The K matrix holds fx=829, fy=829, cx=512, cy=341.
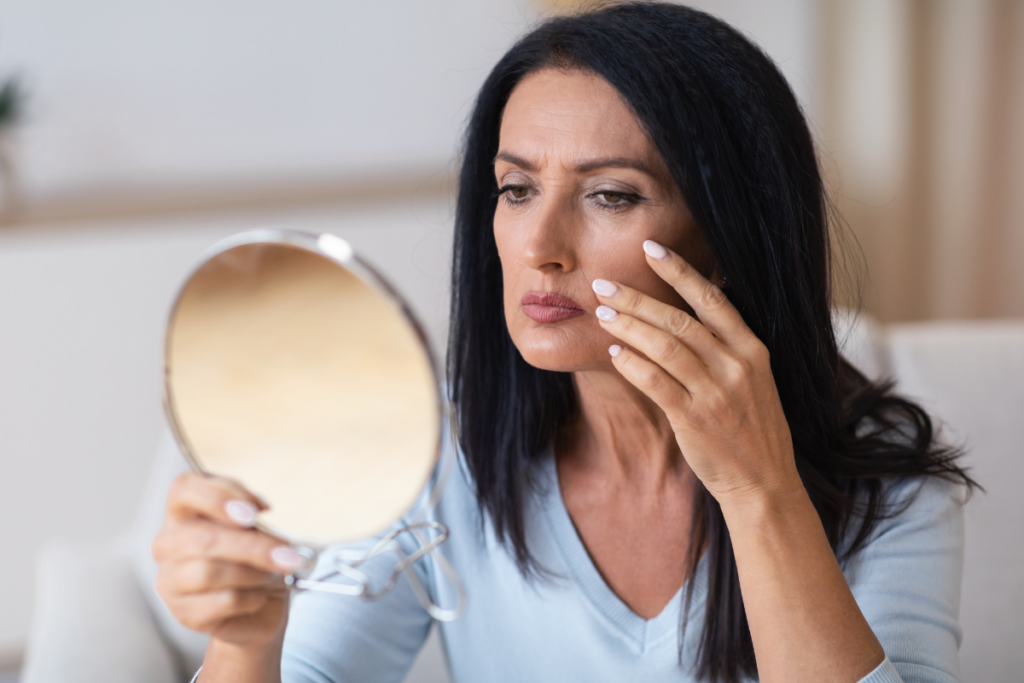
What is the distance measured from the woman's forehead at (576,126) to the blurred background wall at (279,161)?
1.67 ft

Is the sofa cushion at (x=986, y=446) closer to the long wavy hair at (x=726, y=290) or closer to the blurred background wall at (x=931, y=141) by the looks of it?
the long wavy hair at (x=726, y=290)

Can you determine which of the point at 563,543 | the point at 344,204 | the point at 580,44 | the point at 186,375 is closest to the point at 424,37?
the point at 344,204

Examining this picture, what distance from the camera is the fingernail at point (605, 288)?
0.77m

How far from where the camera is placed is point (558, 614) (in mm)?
1052

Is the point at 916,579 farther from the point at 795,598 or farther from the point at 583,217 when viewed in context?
the point at 583,217

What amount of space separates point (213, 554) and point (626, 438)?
64cm

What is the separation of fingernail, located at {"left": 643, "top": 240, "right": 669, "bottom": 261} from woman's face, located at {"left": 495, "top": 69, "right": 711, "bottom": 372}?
6cm

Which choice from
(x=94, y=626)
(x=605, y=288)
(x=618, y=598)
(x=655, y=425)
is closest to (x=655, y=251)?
(x=605, y=288)

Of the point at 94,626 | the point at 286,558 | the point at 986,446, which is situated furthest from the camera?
the point at 986,446

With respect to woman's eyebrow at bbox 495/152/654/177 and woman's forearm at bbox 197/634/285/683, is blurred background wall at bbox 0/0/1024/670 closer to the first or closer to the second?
woman's eyebrow at bbox 495/152/654/177

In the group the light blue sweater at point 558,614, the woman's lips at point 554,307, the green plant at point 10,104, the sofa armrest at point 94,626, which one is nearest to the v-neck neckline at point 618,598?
the light blue sweater at point 558,614

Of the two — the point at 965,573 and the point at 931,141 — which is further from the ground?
the point at 931,141

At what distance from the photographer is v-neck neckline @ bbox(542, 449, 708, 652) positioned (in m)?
1.00

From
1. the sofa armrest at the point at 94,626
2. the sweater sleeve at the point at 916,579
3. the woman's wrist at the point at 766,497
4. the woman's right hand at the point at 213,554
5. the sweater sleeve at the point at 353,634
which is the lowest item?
the sofa armrest at the point at 94,626
